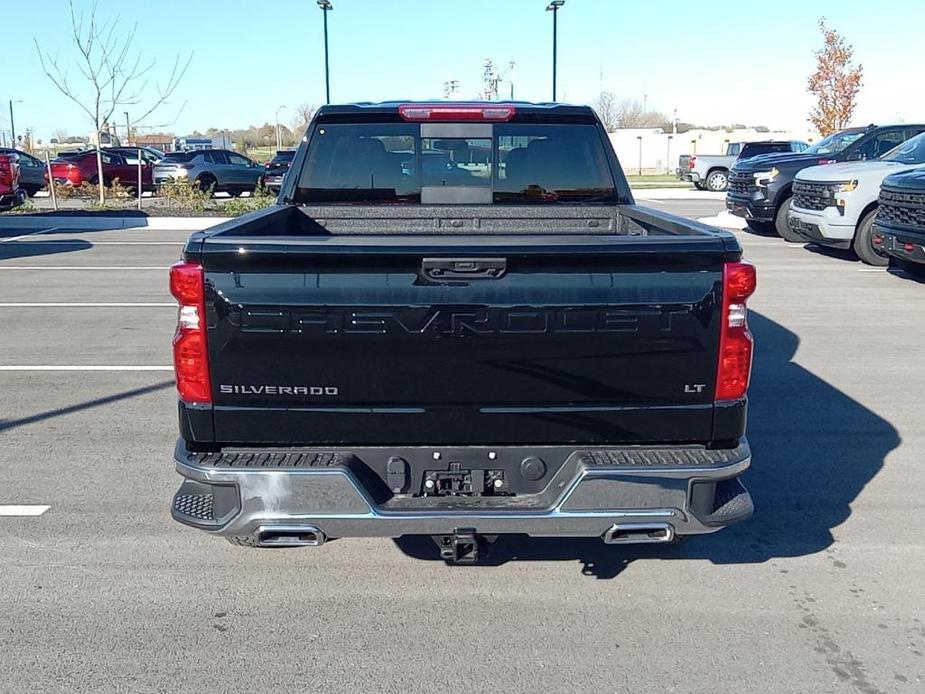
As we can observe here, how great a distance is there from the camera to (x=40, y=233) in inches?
747

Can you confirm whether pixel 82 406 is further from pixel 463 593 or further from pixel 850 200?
pixel 850 200

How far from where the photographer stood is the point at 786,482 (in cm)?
512

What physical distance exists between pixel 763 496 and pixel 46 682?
3.58 m

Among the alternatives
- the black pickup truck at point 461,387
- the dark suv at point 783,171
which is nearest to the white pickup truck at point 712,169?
the dark suv at point 783,171

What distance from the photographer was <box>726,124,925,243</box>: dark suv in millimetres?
15906

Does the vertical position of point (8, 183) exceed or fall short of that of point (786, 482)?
it exceeds it

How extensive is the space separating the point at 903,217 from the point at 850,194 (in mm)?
2292

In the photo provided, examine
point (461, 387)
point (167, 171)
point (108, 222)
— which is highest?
point (167, 171)

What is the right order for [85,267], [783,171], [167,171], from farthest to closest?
1. [167,171]
2. [783,171]
3. [85,267]

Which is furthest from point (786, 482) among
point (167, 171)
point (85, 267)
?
point (167, 171)

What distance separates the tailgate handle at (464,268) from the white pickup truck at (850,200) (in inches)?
436

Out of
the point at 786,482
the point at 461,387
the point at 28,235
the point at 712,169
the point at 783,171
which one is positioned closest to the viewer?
the point at 461,387

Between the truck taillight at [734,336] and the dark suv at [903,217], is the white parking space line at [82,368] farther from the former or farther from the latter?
the dark suv at [903,217]

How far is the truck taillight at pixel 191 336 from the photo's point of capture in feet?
10.4
